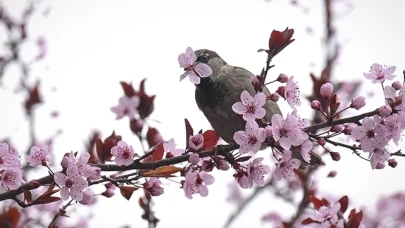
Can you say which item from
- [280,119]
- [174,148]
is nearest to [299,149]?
[280,119]

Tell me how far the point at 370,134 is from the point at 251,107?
0.44m

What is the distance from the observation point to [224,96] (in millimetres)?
2463

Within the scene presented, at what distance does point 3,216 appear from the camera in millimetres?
2094

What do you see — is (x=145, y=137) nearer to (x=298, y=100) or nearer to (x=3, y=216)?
(x=3, y=216)

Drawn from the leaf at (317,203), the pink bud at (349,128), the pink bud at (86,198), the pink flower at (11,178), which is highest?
the pink bud at (349,128)

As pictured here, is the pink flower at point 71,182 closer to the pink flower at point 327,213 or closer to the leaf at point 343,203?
the pink flower at point 327,213

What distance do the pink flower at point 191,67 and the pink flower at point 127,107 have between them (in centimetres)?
82

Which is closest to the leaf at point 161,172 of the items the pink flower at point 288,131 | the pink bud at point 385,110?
the pink flower at point 288,131

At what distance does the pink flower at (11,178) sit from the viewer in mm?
1656

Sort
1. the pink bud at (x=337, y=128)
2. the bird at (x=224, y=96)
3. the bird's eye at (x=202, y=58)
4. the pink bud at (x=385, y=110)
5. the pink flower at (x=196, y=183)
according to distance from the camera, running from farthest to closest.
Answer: the bird's eye at (x=202, y=58) → the bird at (x=224, y=96) → the pink flower at (x=196, y=183) → the pink bud at (x=337, y=128) → the pink bud at (x=385, y=110)

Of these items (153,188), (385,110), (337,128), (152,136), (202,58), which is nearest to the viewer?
(385,110)

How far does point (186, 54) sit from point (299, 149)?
1.94 feet

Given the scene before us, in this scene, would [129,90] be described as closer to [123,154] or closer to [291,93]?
[123,154]

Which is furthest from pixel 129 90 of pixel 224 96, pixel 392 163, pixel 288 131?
pixel 392 163
